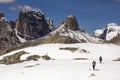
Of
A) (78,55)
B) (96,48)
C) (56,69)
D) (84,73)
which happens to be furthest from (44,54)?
(84,73)

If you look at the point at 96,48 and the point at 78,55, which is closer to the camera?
the point at 78,55

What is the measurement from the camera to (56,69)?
60500 mm

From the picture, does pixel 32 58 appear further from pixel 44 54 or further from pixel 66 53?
pixel 66 53

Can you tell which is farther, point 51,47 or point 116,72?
point 51,47

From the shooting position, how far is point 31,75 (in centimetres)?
5681

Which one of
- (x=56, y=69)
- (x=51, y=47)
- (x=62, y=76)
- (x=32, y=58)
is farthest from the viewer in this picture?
(x=51, y=47)

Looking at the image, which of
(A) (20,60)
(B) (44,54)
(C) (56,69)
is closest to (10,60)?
(A) (20,60)

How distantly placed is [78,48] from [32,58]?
16.5m

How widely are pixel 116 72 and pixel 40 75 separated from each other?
43.2 feet

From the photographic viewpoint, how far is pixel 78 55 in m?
90.2

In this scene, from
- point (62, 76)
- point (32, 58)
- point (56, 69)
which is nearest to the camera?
point (62, 76)

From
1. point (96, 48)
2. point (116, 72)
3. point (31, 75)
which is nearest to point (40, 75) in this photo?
point (31, 75)

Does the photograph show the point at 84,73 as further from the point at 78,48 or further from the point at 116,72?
the point at 78,48

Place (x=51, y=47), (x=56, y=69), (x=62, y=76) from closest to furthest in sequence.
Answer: (x=62, y=76)
(x=56, y=69)
(x=51, y=47)
